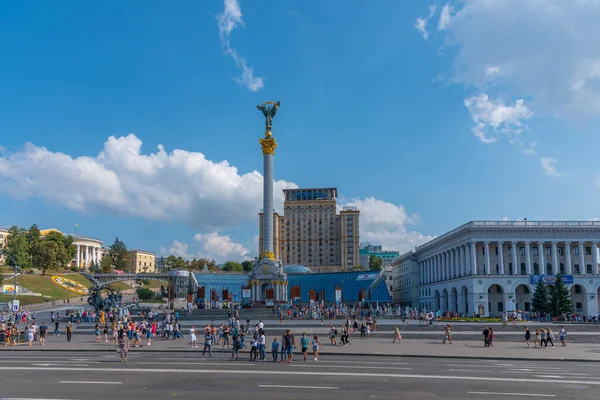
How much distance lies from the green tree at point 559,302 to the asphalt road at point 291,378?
42949mm

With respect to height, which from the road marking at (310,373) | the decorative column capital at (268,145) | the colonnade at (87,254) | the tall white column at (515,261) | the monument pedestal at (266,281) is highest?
the decorative column capital at (268,145)

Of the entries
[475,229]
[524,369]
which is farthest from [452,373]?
[475,229]

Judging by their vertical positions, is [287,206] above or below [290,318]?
above

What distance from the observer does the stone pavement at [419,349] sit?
31359 mm

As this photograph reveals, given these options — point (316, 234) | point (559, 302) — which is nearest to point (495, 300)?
point (559, 302)

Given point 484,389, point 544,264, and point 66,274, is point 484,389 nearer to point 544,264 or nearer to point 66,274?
point 544,264

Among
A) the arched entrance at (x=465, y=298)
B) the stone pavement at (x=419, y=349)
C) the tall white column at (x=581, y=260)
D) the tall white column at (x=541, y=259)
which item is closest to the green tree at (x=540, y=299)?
the tall white column at (x=541, y=259)

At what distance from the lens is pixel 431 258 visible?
108 metres

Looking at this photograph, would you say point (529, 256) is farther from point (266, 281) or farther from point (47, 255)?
point (47, 255)

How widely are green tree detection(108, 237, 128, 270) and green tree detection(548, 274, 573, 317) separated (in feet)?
411

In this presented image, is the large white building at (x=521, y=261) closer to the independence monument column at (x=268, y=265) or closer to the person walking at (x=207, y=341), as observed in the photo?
the independence monument column at (x=268, y=265)

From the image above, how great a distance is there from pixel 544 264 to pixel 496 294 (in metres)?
9.01

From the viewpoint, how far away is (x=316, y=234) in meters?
194

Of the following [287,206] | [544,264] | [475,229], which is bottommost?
[544,264]
